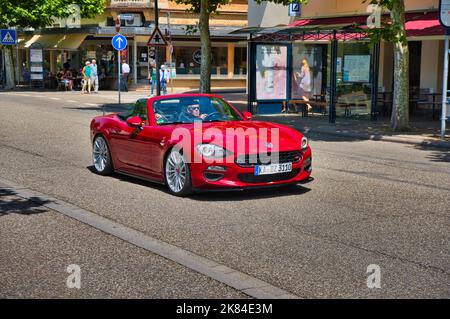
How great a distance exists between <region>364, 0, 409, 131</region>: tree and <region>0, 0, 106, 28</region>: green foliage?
28.4 meters

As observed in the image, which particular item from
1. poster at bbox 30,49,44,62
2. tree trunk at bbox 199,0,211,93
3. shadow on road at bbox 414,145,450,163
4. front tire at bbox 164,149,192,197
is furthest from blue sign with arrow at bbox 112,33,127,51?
front tire at bbox 164,149,192,197

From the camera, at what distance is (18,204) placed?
29.7 ft

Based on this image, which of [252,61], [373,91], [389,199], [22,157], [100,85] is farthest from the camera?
[100,85]

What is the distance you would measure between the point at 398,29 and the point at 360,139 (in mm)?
2972

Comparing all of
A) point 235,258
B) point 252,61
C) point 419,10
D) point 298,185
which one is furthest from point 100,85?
point 235,258

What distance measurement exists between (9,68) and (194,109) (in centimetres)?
3805

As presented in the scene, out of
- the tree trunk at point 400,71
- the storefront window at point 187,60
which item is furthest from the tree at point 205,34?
the storefront window at point 187,60

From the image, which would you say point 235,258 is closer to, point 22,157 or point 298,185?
point 298,185

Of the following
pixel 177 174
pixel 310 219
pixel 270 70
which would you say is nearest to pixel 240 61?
pixel 270 70

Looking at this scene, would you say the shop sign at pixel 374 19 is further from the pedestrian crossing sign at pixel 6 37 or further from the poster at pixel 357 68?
the pedestrian crossing sign at pixel 6 37

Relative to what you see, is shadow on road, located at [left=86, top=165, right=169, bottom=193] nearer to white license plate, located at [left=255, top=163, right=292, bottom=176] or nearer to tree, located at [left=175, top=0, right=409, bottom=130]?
white license plate, located at [left=255, top=163, right=292, bottom=176]

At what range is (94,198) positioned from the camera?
30.9ft

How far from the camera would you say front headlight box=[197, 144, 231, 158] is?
8867mm

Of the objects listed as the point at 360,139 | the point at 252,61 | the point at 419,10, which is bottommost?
the point at 360,139
